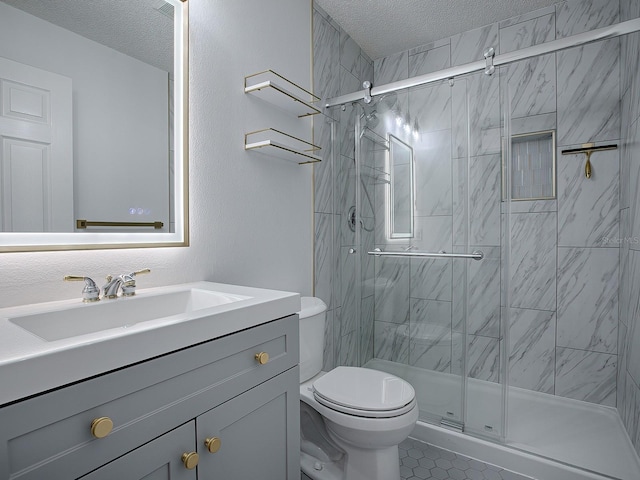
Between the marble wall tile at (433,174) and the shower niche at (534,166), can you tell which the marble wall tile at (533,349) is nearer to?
the shower niche at (534,166)

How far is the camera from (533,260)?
2.44 m

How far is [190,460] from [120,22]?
1392mm

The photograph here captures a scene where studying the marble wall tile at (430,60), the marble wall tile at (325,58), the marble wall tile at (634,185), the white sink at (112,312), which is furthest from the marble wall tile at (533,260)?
the white sink at (112,312)

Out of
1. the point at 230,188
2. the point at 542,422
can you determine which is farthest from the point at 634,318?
the point at 230,188

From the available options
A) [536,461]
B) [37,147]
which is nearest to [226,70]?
[37,147]

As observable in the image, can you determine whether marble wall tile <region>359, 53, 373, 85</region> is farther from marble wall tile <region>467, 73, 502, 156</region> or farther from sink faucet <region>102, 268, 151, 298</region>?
sink faucet <region>102, 268, 151, 298</region>

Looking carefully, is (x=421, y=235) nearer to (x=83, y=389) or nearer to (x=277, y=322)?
(x=277, y=322)

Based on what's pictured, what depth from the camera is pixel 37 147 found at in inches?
39.8

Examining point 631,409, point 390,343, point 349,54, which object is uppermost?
point 349,54

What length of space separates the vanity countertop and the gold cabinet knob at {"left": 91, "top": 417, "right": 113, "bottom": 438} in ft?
0.28

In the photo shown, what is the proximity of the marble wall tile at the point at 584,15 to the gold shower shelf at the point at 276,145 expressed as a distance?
1.88 meters

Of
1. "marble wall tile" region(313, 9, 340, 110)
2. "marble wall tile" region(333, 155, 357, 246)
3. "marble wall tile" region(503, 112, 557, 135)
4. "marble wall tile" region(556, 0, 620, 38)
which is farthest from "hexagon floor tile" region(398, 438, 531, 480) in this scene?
"marble wall tile" region(556, 0, 620, 38)

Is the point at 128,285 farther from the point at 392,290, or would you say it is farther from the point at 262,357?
the point at 392,290

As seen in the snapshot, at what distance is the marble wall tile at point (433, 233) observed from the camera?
6.34 feet
